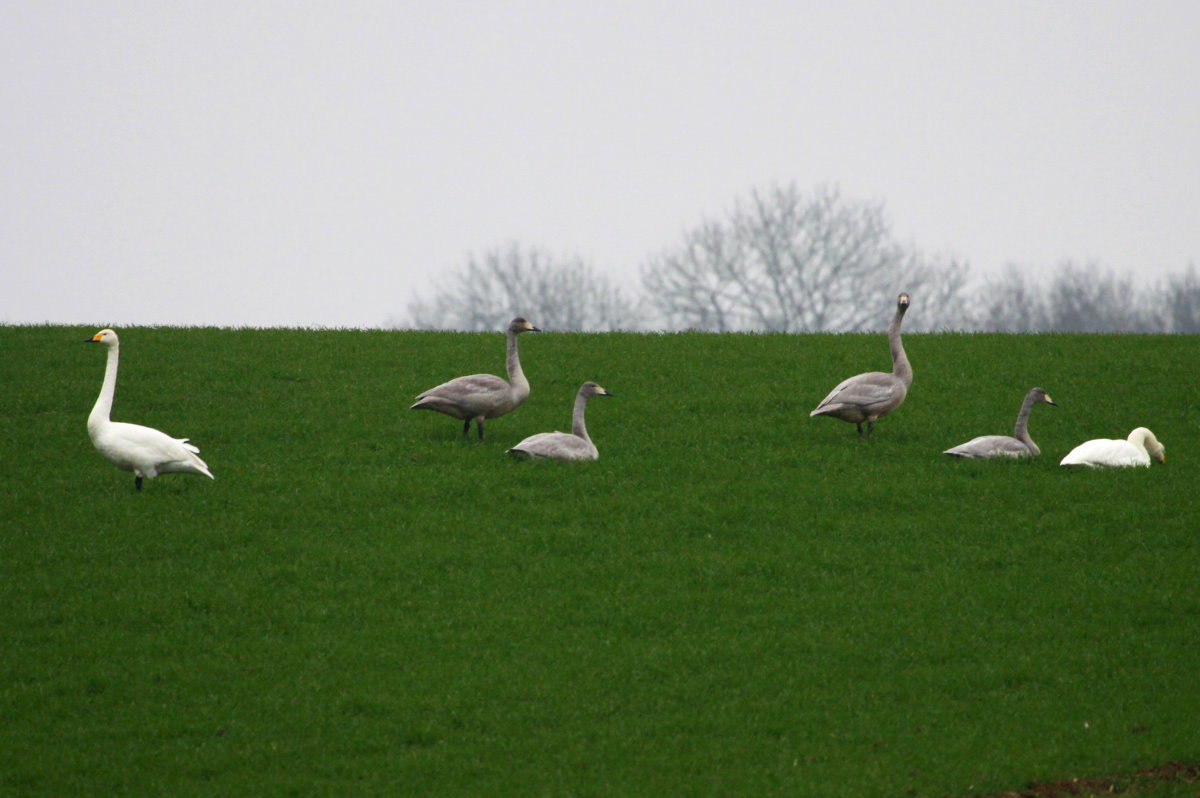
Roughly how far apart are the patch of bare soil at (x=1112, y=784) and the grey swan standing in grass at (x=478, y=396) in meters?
11.7

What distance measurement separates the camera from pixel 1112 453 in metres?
20.1

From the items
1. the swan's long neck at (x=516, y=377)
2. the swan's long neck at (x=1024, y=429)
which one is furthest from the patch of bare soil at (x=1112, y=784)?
the swan's long neck at (x=516, y=377)

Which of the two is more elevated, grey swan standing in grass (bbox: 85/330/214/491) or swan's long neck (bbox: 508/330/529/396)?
swan's long neck (bbox: 508/330/529/396)

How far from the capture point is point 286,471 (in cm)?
2020

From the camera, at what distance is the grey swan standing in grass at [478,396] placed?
20.9 m

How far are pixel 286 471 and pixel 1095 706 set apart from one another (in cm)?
1259

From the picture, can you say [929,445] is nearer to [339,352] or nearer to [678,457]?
[678,457]

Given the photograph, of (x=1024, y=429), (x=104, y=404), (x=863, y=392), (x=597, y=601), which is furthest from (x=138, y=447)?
(x=1024, y=429)

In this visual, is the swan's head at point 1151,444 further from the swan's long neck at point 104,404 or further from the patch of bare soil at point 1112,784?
the swan's long neck at point 104,404

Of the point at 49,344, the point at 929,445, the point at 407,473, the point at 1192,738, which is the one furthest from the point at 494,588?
the point at 49,344

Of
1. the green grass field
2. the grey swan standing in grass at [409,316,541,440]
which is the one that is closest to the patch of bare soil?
the green grass field

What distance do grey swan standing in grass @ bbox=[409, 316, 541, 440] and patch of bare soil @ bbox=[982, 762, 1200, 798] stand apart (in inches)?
462

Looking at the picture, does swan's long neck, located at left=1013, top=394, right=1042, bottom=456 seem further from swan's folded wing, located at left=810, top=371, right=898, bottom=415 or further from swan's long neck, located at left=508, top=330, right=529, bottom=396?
swan's long neck, located at left=508, top=330, right=529, bottom=396

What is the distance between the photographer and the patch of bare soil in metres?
10.7
